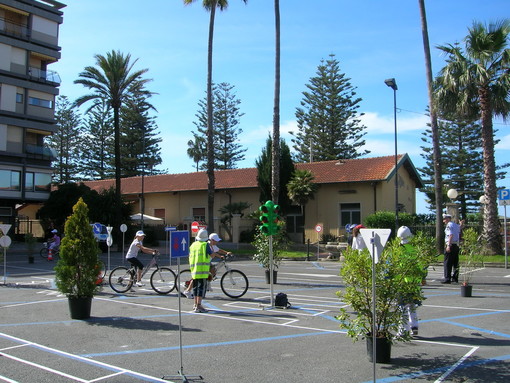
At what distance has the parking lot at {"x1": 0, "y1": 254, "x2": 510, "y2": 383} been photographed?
19.8 ft

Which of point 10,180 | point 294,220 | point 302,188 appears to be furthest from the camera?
point 10,180

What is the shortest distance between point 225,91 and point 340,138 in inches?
727

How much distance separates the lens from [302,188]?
111ft

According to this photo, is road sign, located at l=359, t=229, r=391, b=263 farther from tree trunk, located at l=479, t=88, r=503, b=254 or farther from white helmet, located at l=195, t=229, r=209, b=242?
tree trunk, located at l=479, t=88, r=503, b=254

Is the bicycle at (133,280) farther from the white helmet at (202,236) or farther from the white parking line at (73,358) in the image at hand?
the white parking line at (73,358)

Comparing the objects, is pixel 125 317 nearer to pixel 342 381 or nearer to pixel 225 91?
pixel 342 381

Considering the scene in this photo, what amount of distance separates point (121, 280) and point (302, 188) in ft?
70.7

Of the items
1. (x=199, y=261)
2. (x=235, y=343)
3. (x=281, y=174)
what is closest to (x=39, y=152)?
(x=281, y=174)

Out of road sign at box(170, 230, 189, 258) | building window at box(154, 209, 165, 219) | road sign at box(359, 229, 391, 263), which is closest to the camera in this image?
road sign at box(359, 229, 391, 263)

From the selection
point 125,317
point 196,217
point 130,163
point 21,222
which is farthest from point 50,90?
point 125,317

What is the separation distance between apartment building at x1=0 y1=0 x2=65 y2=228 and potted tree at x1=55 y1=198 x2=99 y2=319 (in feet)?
105

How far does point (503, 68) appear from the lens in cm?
2292

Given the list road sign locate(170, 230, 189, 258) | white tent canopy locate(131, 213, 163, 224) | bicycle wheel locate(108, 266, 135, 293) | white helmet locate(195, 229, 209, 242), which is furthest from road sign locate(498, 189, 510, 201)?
white tent canopy locate(131, 213, 163, 224)

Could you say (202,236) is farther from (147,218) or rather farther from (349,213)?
(147,218)
